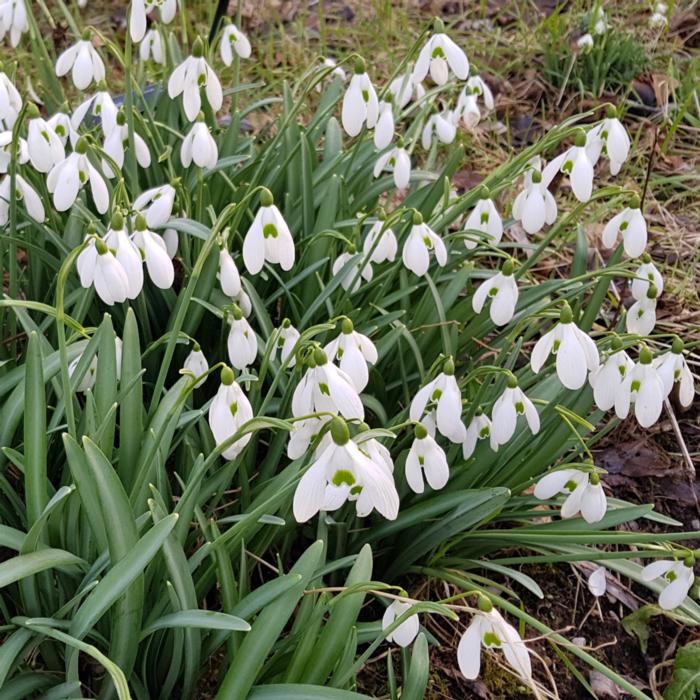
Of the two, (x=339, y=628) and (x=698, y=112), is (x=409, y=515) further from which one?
(x=698, y=112)

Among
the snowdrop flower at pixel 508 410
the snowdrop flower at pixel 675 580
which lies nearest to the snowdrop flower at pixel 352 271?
the snowdrop flower at pixel 508 410

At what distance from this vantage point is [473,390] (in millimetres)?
2062

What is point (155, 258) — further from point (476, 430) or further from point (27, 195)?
point (476, 430)

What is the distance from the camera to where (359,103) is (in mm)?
1903

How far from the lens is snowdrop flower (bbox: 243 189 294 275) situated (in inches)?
61.1

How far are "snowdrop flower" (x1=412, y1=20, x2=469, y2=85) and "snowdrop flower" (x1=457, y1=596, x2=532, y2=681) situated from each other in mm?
1192

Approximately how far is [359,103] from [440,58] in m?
0.24

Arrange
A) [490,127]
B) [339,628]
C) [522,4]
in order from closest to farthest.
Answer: [339,628] < [490,127] < [522,4]

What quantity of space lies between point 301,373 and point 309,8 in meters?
3.30

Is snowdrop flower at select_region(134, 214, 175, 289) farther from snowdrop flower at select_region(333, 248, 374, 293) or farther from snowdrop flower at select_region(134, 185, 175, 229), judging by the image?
snowdrop flower at select_region(333, 248, 374, 293)

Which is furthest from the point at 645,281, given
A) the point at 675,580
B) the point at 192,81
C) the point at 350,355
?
the point at 192,81

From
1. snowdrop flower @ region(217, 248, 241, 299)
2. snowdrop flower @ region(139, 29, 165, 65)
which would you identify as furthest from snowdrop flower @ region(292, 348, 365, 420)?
snowdrop flower @ region(139, 29, 165, 65)

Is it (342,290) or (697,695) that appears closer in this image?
(697,695)

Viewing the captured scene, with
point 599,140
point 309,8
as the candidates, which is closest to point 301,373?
point 599,140
